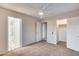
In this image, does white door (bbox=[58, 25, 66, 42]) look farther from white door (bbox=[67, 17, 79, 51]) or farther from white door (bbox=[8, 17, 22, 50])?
white door (bbox=[8, 17, 22, 50])

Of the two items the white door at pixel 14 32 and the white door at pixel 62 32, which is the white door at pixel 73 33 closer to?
→ the white door at pixel 62 32

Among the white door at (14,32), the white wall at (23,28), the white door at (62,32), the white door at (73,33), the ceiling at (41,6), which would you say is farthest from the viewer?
the white door at (62,32)

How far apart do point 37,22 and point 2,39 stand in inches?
155

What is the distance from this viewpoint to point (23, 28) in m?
5.57

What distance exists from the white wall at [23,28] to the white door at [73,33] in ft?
9.40

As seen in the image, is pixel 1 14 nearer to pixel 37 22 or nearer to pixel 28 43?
pixel 28 43

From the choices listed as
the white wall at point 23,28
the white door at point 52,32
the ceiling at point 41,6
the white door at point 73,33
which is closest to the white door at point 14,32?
the white wall at point 23,28

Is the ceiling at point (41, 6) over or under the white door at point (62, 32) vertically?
over

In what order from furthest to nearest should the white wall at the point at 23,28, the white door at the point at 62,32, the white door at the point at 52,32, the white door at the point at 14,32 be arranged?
the white door at the point at 62,32 < the white door at the point at 52,32 < the white door at the point at 14,32 < the white wall at the point at 23,28

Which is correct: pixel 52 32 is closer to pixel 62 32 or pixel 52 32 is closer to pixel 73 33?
pixel 62 32

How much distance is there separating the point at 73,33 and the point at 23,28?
313 centimetres

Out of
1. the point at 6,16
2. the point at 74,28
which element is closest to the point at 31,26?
the point at 6,16

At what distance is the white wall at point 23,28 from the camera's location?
3.92m

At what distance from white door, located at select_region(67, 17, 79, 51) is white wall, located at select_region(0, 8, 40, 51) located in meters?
2.86
